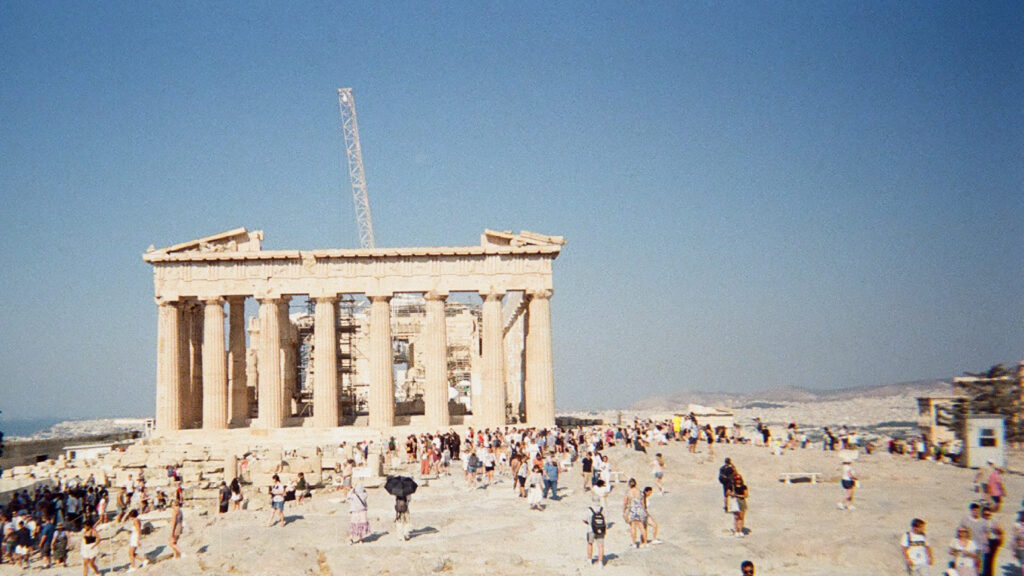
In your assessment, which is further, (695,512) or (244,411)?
(244,411)

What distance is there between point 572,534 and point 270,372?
26785mm

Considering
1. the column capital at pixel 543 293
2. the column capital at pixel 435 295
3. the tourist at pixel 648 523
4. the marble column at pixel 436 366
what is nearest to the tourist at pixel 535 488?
the tourist at pixel 648 523

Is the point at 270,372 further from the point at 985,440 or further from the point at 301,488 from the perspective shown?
the point at 985,440

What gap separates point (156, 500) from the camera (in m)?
29.3

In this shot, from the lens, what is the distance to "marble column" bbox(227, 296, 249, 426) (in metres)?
47.9

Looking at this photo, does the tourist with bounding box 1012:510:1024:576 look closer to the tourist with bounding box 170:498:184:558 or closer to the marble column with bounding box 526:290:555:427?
the tourist with bounding box 170:498:184:558

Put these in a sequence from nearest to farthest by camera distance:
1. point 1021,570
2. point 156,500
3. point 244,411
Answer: point 1021,570 → point 156,500 → point 244,411

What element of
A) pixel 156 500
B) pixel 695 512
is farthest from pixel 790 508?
pixel 156 500

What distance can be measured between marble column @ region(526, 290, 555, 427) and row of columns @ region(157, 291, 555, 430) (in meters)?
0.05

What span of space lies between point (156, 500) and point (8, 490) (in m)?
7.53

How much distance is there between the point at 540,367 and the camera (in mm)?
45344

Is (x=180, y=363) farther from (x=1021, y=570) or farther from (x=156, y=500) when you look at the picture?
(x=1021, y=570)

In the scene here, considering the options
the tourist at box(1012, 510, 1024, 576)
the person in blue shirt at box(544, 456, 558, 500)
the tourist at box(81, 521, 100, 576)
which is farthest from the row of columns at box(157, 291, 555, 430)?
the tourist at box(1012, 510, 1024, 576)


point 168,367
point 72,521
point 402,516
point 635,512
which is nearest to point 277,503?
point 402,516
